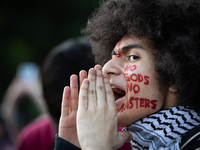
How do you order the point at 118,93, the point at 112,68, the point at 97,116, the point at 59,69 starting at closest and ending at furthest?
the point at 97,116
the point at 112,68
the point at 118,93
the point at 59,69

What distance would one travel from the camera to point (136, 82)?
6.99 feet

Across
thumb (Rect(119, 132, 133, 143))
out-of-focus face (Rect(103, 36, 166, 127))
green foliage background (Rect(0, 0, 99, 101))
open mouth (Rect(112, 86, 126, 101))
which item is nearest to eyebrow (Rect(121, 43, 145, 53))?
out-of-focus face (Rect(103, 36, 166, 127))

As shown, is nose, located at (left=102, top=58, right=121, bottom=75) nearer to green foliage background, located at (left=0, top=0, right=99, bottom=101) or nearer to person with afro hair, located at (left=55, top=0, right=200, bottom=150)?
person with afro hair, located at (left=55, top=0, right=200, bottom=150)

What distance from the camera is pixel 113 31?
2.38m

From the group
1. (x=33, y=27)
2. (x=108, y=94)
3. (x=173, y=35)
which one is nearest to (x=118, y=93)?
(x=108, y=94)

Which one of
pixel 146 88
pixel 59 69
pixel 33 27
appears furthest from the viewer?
pixel 33 27

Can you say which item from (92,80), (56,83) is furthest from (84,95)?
(56,83)

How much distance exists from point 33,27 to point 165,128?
337 inches

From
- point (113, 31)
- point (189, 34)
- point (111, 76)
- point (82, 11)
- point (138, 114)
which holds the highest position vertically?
point (82, 11)

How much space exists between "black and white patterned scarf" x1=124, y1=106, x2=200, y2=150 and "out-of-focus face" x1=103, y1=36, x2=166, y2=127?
0.08m

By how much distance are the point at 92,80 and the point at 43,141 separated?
6.62ft

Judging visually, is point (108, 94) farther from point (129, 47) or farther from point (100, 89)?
point (129, 47)

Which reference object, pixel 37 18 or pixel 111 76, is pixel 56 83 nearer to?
pixel 111 76

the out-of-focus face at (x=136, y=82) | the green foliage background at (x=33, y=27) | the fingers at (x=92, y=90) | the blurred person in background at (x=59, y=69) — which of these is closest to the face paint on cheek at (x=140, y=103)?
the out-of-focus face at (x=136, y=82)
